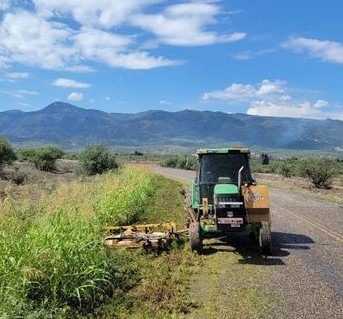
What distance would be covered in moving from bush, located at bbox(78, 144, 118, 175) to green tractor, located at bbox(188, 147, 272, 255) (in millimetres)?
33901

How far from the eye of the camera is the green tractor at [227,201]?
12.3m

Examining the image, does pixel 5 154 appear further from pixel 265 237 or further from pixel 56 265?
pixel 56 265

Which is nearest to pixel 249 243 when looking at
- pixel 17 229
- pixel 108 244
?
pixel 108 244

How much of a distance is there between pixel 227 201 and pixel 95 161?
119 feet

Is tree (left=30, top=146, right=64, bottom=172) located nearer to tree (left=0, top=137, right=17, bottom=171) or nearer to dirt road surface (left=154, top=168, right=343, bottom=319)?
tree (left=0, top=137, right=17, bottom=171)

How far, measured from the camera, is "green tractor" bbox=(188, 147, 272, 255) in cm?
1234

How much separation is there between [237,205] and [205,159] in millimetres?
2063

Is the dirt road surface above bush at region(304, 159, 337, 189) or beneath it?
beneath

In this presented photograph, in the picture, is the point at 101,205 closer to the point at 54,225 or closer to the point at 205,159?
the point at 205,159

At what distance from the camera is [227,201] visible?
12.4 meters

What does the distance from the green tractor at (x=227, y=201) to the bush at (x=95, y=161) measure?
3390 cm

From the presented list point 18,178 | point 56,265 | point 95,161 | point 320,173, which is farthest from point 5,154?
point 56,265

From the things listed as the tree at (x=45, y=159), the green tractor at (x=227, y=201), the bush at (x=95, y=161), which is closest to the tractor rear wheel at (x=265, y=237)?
the green tractor at (x=227, y=201)

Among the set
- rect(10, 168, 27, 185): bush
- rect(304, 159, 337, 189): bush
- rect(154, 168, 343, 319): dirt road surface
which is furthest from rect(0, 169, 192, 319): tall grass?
rect(304, 159, 337, 189): bush
